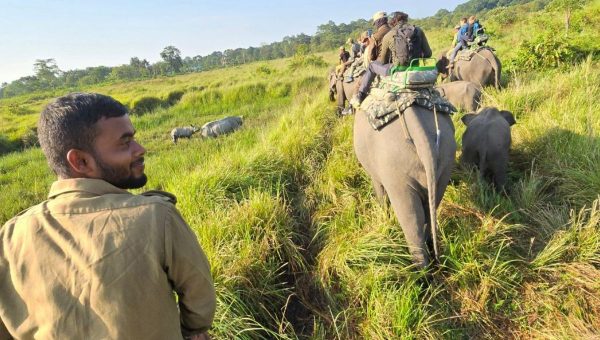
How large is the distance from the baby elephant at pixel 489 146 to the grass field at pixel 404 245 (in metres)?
0.16

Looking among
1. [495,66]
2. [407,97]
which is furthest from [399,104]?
[495,66]

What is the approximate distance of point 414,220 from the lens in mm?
2766

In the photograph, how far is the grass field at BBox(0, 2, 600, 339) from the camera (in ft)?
8.32

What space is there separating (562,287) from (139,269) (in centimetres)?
266

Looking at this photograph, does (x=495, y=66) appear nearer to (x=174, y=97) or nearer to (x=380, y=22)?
(x=380, y=22)

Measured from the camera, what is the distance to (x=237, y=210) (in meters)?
3.59

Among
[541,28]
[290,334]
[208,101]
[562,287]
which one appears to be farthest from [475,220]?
[208,101]

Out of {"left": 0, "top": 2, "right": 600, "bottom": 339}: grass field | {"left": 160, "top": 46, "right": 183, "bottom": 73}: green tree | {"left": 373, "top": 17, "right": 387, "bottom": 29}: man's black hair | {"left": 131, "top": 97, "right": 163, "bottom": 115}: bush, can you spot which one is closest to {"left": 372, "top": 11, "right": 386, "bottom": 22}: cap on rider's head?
{"left": 373, "top": 17, "right": 387, "bottom": 29}: man's black hair

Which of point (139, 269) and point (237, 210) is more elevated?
point (139, 269)

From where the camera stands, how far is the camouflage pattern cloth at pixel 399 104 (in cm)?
289

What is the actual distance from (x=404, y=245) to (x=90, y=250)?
2.22 metres

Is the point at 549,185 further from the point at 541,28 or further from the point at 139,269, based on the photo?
the point at 541,28

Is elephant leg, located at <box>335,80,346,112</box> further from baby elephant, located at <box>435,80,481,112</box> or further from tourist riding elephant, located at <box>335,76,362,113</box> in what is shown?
baby elephant, located at <box>435,80,481,112</box>

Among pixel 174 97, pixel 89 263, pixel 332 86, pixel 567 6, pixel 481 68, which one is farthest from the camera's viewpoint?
pixel 174 97
